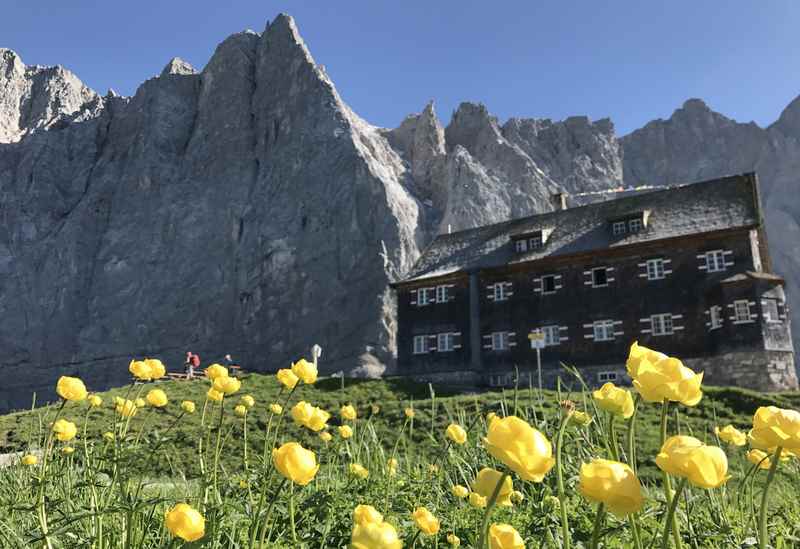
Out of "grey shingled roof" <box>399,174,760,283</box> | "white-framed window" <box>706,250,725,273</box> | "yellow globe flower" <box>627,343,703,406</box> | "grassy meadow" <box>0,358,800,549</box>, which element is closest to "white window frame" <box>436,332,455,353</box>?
"grey shingled roof" <box>399,174,760,283</box>

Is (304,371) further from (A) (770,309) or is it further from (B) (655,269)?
(B) (655,269)

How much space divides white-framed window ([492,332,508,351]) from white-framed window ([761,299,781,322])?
1304cm

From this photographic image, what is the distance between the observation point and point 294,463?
208cm

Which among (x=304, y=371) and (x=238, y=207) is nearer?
(x=304, y=371)

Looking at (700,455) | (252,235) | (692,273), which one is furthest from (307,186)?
(700,455)

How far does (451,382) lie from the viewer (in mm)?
35469

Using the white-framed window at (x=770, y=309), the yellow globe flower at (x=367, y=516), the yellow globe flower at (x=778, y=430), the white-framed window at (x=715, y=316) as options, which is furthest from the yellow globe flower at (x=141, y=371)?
the white-framed window at (x=770, y=309)

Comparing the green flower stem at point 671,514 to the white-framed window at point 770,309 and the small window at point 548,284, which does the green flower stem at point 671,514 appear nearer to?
the white-framed window at point 770,309

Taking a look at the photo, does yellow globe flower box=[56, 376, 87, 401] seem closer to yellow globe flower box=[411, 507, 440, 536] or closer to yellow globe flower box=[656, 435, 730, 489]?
yellow globe flower box=[411, 507, 440, 536]

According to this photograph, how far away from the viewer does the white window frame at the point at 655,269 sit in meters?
31.6

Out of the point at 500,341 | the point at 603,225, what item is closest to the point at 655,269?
the point at 603,225

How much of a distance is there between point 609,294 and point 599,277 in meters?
1.18

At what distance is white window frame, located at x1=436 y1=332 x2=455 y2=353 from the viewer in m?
36.6

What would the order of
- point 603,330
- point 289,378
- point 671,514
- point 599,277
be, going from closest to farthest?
point 671,514
point 289,378
point 603,330
point 599,277
